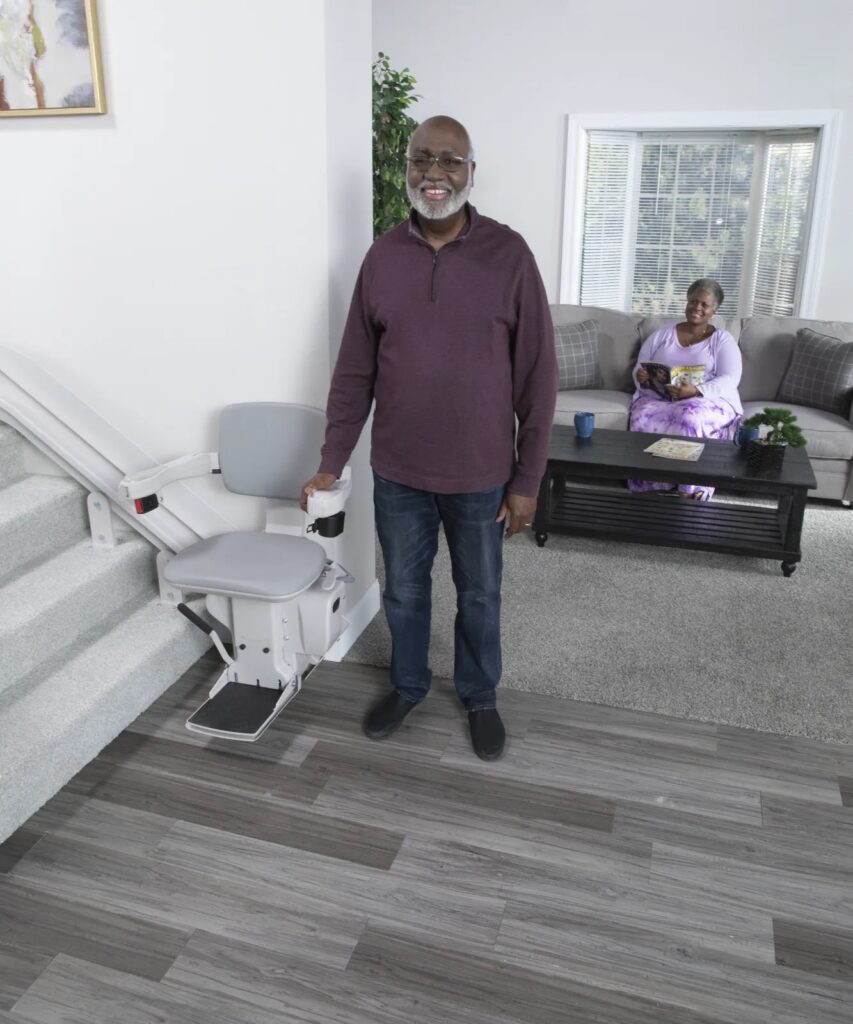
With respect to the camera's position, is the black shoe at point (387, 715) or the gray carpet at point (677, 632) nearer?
the black shoe at point (387, 715)

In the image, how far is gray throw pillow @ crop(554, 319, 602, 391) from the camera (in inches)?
191

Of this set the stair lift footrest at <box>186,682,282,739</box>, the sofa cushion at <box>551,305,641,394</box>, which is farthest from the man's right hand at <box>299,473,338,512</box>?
the sofa cushion at <box>551,305,641,394</box>

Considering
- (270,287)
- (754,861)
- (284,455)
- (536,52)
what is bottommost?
(754,861)

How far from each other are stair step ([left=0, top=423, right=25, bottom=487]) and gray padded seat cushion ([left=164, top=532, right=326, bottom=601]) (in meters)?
0.83

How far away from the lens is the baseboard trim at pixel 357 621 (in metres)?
2.87

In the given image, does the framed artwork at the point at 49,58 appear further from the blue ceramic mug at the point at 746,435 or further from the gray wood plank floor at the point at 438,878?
the blue ceramic mug at the point at 746,435

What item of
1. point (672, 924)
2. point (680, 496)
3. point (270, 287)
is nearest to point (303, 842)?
point (672, 924)

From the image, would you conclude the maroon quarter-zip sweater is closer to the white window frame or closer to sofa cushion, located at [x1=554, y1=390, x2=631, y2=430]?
sofa cushion, located at [x1=554, y1=390, x2=631, y2=430]

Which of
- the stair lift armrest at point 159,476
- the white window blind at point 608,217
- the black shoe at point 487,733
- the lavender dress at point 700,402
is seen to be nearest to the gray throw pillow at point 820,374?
the lavender dress at point 700,402

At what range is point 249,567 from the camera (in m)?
2.36

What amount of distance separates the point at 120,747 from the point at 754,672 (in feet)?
6.07

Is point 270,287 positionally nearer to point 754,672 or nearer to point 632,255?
point 754,672

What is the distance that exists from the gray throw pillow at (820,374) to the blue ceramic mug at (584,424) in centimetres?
131

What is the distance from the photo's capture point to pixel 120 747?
2422 mm
